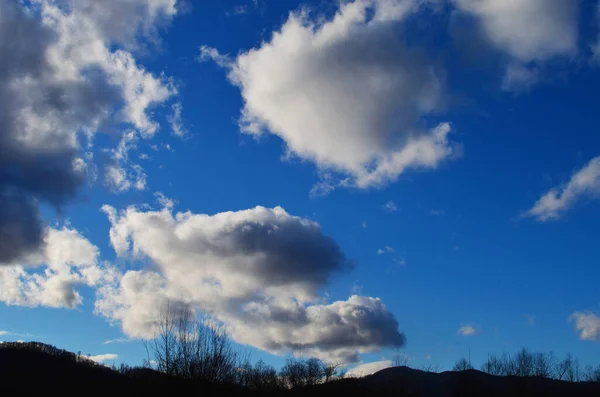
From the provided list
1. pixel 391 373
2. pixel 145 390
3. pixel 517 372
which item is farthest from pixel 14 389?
pixel 517 372

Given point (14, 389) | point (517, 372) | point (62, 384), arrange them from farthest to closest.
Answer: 1. point (517, 372)
2. point (62, 384)
3. point (14, 389)

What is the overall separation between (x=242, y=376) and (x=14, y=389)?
62.0ft

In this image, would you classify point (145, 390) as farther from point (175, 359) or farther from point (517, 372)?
point (517, 372)

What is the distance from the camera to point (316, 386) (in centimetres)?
5588

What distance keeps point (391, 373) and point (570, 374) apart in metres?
27.9

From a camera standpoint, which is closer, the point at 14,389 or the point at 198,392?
the point at 198,392

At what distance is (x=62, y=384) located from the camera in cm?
5172

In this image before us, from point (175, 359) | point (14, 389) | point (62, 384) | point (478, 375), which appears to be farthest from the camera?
point (478, 375)

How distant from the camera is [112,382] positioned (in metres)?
50.5

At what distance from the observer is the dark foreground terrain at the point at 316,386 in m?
48.2

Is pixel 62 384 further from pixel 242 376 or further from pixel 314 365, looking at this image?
pixel 314 365

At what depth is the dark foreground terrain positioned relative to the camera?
4825cm

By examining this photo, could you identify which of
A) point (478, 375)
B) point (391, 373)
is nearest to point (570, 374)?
point (478, 375)

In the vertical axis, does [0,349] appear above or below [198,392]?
above
